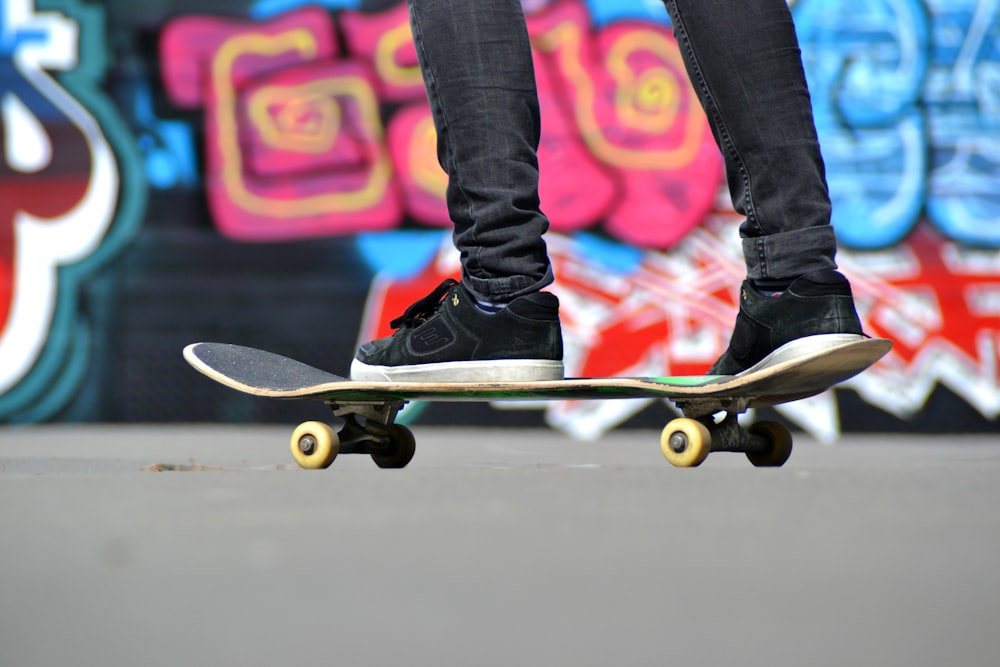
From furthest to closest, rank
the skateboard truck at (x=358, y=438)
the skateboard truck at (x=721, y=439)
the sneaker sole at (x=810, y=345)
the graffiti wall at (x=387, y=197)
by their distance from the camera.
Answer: the graffiti wall at (x=387, y=197)
the skateboard truck at (x=358, y=438)
the skateboard truck at (x=721, y=439)
the sneaker sole at (x=810, y=345)

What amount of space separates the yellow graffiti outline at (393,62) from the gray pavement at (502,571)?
377cm

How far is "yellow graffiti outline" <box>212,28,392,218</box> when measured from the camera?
5.38 meters

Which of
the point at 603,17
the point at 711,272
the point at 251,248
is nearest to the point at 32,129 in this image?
the point at 251,248

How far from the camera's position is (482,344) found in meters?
2.09

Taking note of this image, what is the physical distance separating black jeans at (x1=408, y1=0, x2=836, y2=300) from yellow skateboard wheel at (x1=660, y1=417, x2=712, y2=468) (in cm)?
32

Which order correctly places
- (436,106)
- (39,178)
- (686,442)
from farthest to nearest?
(39,178)
(686,442)
(436,106)

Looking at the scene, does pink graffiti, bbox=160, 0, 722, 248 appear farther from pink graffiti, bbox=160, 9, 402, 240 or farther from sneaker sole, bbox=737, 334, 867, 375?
sneaker sole, bbox=737, 334, 867, 375

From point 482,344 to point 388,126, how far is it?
353 cm

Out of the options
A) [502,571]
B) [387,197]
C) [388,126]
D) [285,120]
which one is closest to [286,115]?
[285,120]

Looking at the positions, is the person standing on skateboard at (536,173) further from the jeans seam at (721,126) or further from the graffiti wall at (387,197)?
the graffiti wall at (387,197)

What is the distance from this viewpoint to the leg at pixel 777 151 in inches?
76.7

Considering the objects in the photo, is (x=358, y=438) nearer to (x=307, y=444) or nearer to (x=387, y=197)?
(x=307, y=444)

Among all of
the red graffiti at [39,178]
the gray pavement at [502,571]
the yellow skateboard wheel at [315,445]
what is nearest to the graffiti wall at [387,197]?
the red graffiti at [39,178]

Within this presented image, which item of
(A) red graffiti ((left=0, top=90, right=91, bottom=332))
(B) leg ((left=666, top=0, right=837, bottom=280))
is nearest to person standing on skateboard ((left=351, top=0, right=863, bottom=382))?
(B) leg ((left=666, top=0, right=837, bottom=280))
